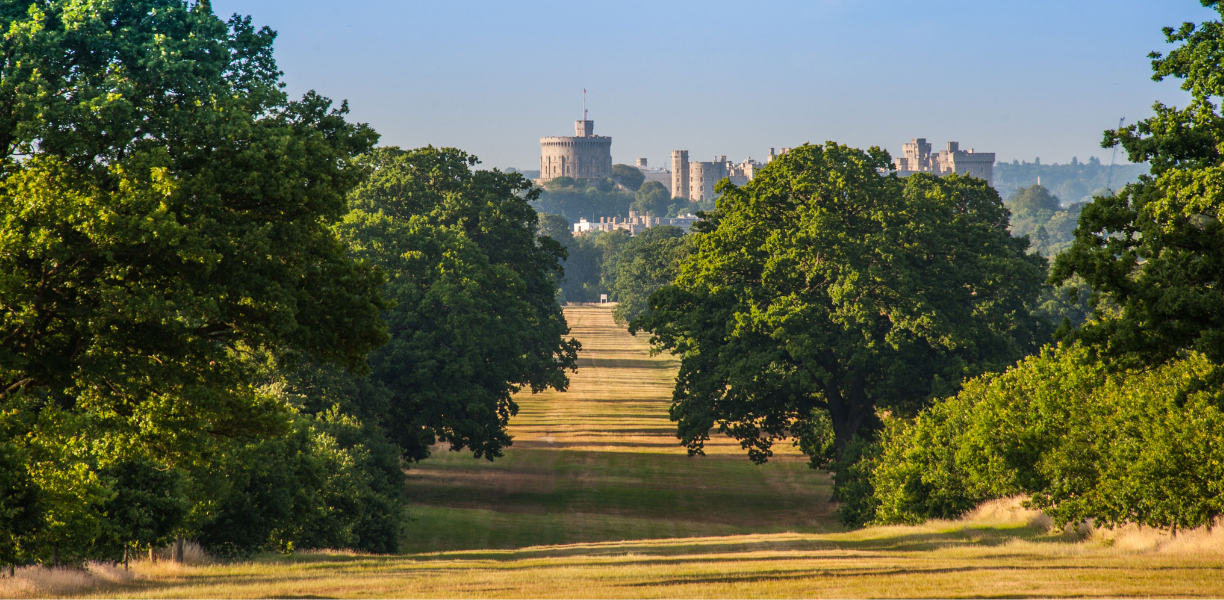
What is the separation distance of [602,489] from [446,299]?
1123 centimetres

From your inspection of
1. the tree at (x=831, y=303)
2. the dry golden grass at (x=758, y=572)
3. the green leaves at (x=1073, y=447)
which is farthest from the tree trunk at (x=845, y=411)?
the dry golden grass at (x=758, y=572)

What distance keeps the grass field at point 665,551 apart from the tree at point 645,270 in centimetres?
2349

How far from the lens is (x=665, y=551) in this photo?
27.7 meters

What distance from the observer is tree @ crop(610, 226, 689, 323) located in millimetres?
87062

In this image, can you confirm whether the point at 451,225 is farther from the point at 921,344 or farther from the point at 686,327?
the point at 921,344

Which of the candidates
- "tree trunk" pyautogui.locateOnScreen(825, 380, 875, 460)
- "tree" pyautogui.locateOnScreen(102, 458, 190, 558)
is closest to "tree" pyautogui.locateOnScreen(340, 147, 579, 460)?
"tree trunk" pyautogui.locateOnScreen(825, 380, 875, 460)

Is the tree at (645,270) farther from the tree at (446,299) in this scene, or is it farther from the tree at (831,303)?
the tree at (831,303)

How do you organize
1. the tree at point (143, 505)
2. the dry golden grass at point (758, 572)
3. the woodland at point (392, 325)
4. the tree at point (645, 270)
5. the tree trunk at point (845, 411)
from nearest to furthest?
the woodland at point (392, 325)
the dry golden grass at point (758, 572)
the tree at point (143, 505)
the tree trunk at point (845, 411)
the tree at point (645, 270)

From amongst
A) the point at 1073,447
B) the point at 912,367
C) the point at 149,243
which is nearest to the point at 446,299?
the point at 912,367

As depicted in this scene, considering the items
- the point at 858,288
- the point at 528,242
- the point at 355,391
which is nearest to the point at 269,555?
the point at 355,391

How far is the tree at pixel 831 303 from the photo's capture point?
3959 centimetres

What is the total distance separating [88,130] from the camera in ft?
51.2

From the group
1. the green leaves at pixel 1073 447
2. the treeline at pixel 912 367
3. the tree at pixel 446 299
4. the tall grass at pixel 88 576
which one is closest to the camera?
the tall grass at pixel 88 576

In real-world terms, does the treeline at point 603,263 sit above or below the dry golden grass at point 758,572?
above
